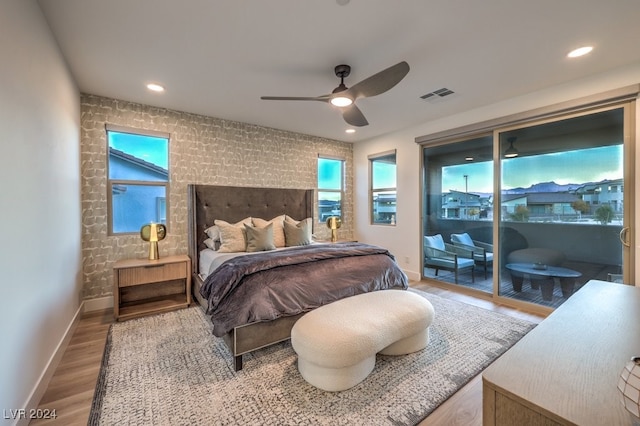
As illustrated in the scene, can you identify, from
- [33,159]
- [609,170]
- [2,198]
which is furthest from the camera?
[609,170]

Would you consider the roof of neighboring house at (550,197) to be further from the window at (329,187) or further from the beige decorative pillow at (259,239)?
the beige decorative pillow at (259,239)

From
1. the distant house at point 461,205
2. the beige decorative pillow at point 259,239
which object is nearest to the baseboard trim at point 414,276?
the distant house at point 461,205

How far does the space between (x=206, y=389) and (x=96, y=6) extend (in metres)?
2.81

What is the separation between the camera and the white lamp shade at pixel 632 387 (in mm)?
611

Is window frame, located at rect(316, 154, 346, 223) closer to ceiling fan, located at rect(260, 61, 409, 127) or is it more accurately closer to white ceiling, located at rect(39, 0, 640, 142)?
white ceiling, located at rect(39, 0, 640, 142)

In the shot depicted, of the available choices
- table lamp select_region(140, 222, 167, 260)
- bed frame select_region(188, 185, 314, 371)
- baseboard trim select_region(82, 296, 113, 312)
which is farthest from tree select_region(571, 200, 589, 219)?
baseboard trim select_region(82, 296, 113, 312)

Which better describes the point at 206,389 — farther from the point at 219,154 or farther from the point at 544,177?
the point at 544,177

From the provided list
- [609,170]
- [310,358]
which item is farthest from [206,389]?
[609,170]

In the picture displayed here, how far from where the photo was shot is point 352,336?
1.84 metres

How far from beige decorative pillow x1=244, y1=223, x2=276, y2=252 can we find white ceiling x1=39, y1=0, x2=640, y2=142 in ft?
5.62

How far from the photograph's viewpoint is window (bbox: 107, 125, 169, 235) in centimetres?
347

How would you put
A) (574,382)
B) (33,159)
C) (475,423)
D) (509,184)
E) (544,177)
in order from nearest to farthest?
1. (574,382)
2. (475,423)
3. (33,159)
4. (544,177)
5. (509,184)

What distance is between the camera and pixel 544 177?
3268 mm

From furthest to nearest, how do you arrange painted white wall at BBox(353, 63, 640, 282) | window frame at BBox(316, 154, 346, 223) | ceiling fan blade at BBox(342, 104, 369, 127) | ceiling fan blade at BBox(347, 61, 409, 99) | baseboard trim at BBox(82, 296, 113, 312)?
1. window frame at BBox(316, 154, 346, 223)
2. baseboard trim at BBox(82, 296, 113, 312)
3. painted white wall at BBox(353, 63, 640, 282)
4. ceiling fan blade at BBox(342, 104, 369, 127)
5. ceiling fan blade at BBox(347, 61, 409, 99)
